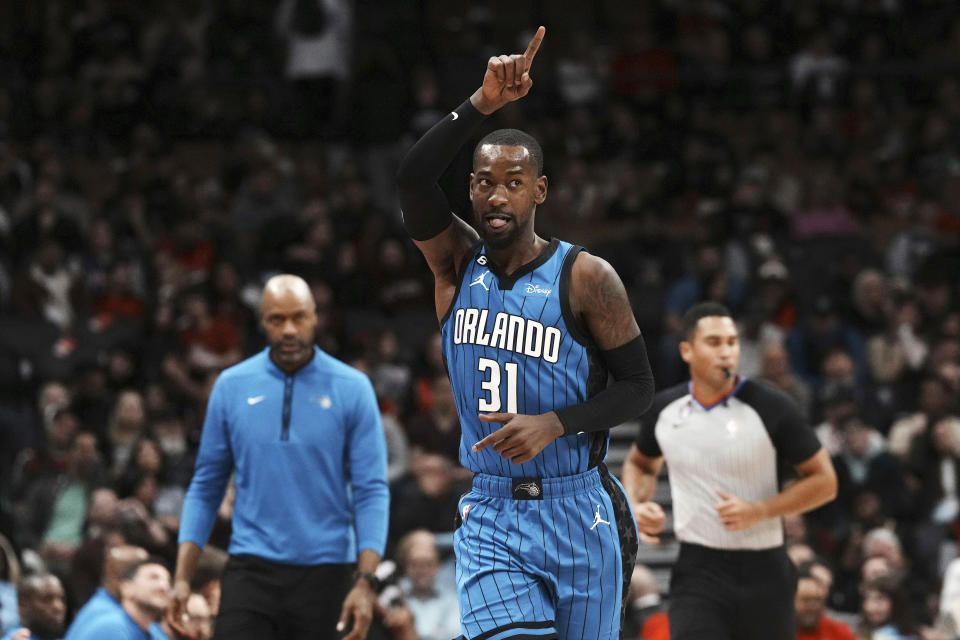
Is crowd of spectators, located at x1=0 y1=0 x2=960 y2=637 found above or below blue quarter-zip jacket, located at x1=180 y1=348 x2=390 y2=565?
above

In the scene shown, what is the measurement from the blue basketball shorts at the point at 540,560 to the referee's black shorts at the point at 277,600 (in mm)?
1412

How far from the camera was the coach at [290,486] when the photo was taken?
19.2 feet

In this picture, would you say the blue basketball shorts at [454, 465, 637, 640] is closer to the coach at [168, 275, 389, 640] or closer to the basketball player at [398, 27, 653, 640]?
the basketball player at [398, 27, 653, 640]

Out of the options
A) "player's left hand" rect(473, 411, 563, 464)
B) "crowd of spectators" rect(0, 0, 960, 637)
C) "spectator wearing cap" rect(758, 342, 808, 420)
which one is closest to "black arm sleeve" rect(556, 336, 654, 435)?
"player's left hand" rect(473, 411, 563, 464)

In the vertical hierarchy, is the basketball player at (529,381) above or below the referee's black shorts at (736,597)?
above

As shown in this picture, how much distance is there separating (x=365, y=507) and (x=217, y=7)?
11.4 metres

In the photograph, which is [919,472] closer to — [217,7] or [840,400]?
[840,400]

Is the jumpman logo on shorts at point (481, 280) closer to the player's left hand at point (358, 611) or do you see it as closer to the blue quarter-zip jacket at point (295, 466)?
the blue quarter-zip jacket at point (295, 466)

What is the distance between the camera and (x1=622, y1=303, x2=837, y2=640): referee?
20.4 feet

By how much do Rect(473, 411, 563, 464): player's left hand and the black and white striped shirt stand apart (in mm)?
2305

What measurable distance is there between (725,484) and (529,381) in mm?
2197

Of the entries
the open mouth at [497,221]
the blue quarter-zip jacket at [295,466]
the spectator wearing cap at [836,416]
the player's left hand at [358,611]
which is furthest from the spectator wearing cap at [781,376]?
the open mouth at [497,221]

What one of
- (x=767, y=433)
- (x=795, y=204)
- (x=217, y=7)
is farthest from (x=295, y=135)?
(x=767, y=433)

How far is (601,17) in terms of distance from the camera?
17.3 m
